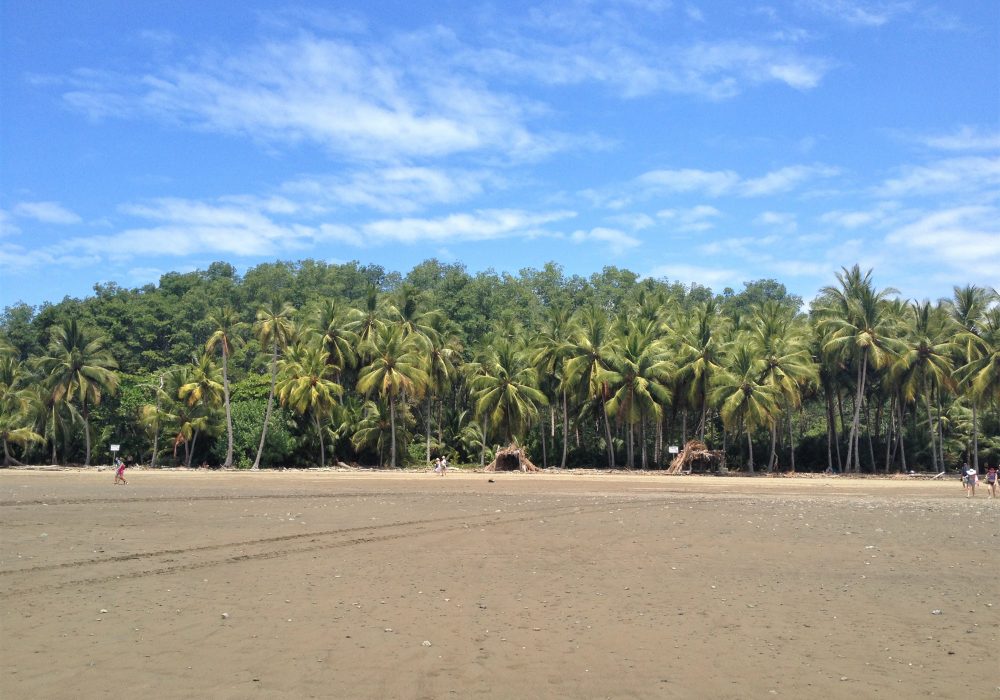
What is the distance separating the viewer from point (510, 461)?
51.3 metres

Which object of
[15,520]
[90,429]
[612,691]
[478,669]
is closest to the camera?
[612,691]

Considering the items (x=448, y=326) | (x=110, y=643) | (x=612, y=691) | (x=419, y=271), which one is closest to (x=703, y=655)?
(x=612, y=691)

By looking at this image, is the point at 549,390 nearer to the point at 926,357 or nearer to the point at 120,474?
the point at 926,357

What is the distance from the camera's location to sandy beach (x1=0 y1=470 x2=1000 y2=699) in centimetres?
774

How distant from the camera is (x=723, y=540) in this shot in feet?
54.4

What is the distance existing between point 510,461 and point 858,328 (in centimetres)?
2274

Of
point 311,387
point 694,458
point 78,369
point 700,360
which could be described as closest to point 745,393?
point 700,360

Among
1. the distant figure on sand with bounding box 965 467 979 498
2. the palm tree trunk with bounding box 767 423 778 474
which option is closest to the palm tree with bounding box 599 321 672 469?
the palm tree trunk with bounding box 767 423 778 474

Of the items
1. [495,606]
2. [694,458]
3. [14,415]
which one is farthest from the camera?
[14,415]

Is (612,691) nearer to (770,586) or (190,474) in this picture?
(770,586)

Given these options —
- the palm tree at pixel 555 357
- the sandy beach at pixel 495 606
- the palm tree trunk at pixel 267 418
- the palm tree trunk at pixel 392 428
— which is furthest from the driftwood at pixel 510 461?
the sandy beach at pixel 495 606

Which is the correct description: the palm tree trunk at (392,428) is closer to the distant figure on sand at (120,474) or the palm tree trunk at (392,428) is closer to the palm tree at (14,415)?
the distant figure on sand at (120,474)

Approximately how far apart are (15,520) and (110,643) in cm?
1215

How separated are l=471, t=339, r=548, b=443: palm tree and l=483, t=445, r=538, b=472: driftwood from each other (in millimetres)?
2057
